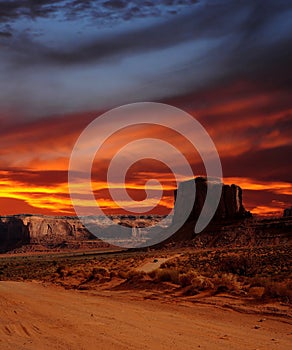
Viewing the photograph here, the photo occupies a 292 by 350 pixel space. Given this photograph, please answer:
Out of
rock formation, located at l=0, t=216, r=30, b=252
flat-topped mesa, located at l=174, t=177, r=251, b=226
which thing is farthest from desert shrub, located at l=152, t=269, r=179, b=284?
rock formation, located at l=0, t=216, r=30, b=252

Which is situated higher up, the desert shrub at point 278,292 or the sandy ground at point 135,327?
the desert shrub at point 278,292

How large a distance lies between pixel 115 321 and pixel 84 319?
94cm

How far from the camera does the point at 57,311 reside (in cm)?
1345

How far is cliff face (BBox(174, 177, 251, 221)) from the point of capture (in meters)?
101

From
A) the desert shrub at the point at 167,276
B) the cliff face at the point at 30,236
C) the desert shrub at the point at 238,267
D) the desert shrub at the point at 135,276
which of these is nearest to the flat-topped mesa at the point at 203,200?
the cliff face at the point at 30,236

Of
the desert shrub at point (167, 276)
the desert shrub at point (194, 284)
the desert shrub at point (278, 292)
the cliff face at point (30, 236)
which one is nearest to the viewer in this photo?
the desert shrub at point (278, 292)

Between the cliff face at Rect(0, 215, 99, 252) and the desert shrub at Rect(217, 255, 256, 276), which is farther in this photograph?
the cliff face at Rect(0, 215, 99, 252)

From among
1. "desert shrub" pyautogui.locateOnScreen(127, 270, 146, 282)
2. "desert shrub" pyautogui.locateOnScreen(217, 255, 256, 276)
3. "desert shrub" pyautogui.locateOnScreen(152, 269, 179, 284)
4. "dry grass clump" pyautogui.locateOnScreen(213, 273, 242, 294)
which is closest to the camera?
"dry grass clump" pyautogui.locateOnScreen(213, 273, 242, 294)

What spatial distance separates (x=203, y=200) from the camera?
109 meters

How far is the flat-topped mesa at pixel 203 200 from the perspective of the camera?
333 ft

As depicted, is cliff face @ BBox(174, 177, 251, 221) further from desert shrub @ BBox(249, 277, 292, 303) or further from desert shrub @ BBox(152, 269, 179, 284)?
desert shrub @ BBox(249, 277, 292, 303)

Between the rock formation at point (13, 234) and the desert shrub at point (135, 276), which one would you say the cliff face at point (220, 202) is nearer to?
the desert shrub at point (135, 276)

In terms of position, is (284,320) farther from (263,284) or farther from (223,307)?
(263,284)

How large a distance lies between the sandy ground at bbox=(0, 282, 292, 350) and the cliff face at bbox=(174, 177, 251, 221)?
3422 inches
